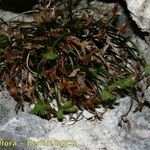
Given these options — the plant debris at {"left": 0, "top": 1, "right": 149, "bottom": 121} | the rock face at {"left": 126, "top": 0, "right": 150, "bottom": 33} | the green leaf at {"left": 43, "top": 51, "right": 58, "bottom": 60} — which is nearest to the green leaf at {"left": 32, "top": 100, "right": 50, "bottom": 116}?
the plant debris at {"left": 0, "top": 1, "right": 149, "bottom": 121}

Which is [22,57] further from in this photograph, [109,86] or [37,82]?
[109,86]

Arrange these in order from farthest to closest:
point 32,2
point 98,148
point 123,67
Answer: point 32,2 < point 123,67 < point 98,148

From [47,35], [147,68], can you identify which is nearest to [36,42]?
[47,35]

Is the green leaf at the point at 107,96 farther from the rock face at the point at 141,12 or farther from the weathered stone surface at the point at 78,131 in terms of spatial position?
the rock face at the point at 141,12

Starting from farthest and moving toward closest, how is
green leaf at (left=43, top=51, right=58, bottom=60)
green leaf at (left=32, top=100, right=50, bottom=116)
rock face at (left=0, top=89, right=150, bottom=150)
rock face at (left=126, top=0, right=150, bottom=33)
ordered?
rock face at (left=126, top=0, right=150, bottom=33), green leaf at (left=43, top=51, right=58, bottom=60), green leaf at (left=32, top=100, right=50, bottom=116), rock face at (left=0, top=89, right=150, bottom=150)

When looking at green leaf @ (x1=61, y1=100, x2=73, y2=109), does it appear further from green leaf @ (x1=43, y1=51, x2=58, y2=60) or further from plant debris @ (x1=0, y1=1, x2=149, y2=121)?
green leaf @ (x1=43, y1=51, x2=58, y2=60)

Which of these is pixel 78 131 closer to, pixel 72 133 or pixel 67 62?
pixel 72 133

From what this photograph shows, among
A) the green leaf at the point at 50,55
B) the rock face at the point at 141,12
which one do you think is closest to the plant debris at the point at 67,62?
the green leaf at the point at 50,55
